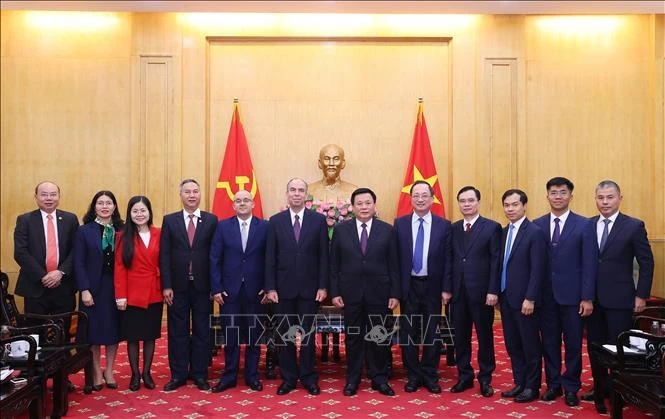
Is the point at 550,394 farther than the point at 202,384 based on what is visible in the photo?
No

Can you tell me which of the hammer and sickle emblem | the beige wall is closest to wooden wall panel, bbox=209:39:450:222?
the beige wall

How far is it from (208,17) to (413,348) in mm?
4806

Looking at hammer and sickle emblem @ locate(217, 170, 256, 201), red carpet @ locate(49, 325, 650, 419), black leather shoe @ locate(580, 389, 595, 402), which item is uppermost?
hammer and sickle emblem @ locate(217, 170, 256, 201)

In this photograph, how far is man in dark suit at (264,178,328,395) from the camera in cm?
466

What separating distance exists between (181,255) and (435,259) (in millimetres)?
1802

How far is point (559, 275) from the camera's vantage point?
14.5 feet

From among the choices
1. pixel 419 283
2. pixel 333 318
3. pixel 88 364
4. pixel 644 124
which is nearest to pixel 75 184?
pixel 88 364

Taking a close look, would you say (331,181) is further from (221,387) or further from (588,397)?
(588,397)

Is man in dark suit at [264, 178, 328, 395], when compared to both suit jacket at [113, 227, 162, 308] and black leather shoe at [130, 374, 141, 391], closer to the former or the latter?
suit jacket at [113, 227, 162, 308]

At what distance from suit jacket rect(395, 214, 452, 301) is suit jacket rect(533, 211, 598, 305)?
2.31 feet

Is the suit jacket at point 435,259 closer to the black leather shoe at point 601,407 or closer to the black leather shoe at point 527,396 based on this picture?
the black leather shoe at point 527,396

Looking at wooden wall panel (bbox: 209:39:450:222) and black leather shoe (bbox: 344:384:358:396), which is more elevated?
wooden wall panel (bbox: 209:39:450:222)

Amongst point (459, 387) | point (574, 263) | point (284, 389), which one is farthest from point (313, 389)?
point (574, 263)

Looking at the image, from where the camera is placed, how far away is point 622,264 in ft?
14.6
